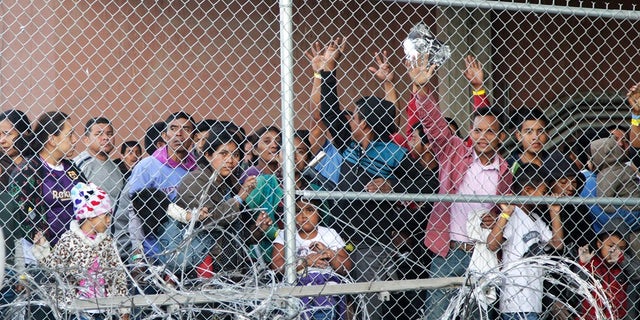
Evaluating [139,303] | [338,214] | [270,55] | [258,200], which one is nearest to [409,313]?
[338,214]

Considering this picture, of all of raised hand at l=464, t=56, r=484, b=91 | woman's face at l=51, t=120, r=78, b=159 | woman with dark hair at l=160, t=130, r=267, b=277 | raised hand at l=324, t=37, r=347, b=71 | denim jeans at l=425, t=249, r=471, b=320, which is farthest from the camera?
raised hand at l=464, t=56, r=484, b=91

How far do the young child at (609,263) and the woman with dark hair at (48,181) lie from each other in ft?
9.78

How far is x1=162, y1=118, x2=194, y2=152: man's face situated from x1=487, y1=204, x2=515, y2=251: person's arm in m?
1.80

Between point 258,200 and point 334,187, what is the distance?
0.46 metres

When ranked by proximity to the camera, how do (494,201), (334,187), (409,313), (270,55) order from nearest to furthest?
(494,201), (334,187), (409,313), (270,55)

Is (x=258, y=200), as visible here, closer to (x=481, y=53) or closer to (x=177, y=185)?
(x=177, y=185)

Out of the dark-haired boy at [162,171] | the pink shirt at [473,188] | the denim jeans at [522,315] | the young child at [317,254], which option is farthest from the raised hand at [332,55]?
the denim jeans at [522,315]

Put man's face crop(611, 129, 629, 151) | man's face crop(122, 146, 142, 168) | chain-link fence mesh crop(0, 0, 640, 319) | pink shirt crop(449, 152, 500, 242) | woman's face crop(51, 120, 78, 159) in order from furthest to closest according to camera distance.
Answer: man's face crop(611, 129, 629, 151) < man's face crop(122, 146, 142, 168) < pink shirt crop(449, 152, 500, 242) < woman's face crop(51, 120, 78, 159) < chain-link fence mesh crop(0, 0, 640, 319)

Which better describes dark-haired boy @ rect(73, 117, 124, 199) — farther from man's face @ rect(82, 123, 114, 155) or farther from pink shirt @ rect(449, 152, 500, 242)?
pink shirt @ rect(449, 152, 500, 242)

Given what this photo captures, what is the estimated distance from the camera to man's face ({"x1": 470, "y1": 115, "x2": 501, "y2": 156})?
6523 millimetres

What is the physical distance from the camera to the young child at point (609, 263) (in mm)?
6582

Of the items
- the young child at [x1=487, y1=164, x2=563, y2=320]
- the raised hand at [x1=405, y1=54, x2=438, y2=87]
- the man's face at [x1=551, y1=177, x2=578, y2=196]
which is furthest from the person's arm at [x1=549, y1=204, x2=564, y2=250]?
the raised hand at [x1=405, y1=54, x2=438, y2=87]

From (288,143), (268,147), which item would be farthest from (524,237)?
(288,143)

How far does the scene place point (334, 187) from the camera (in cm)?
634
